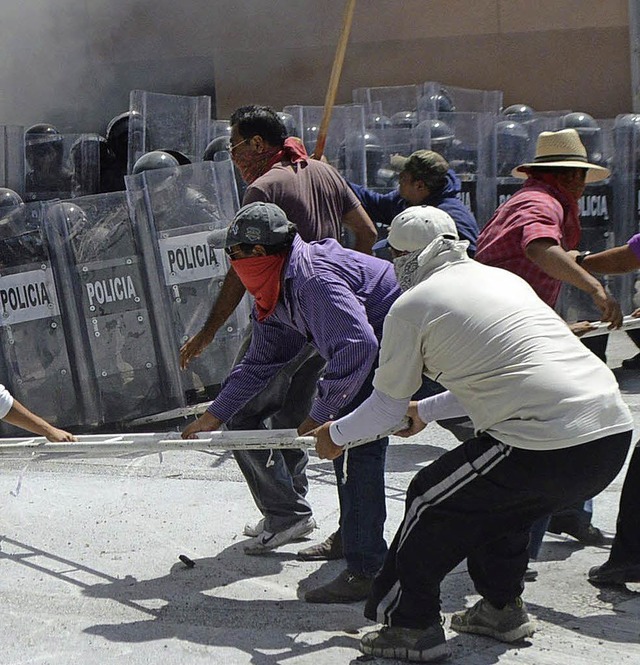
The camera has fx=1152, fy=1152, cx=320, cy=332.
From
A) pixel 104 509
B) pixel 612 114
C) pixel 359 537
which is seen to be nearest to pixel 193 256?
pixel 104 509

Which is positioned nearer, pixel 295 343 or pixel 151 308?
pixel 295 343

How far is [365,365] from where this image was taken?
12.5 ft

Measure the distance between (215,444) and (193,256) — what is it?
10.3ft

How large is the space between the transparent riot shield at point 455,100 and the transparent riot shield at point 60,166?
8.72 ft

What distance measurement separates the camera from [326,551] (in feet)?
15.0

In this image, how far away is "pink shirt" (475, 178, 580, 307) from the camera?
430 centimetres

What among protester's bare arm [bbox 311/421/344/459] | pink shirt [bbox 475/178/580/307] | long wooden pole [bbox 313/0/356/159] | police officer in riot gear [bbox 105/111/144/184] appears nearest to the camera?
protester's bare arm [bbox 311/421/344/459]

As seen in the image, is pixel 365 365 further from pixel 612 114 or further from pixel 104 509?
pixel 612 114

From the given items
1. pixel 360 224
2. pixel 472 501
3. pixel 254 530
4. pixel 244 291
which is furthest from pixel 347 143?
pixel 472 501

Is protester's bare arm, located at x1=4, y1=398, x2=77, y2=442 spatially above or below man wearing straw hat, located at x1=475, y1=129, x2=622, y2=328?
below

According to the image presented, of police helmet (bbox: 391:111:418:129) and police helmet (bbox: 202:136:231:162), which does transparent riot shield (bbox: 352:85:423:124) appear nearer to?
police helmet (bbox: 391:111:418:129)

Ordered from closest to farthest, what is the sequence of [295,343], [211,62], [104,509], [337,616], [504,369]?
[504,369] < [337,616] < [295,343] < [104,509] < [211,62]

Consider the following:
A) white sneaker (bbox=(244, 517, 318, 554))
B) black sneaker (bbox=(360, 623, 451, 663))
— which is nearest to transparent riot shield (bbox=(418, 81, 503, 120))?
white sneaker (bbox=(244, 517, 318, 554))

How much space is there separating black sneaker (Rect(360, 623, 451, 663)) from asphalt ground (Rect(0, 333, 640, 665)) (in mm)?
53
